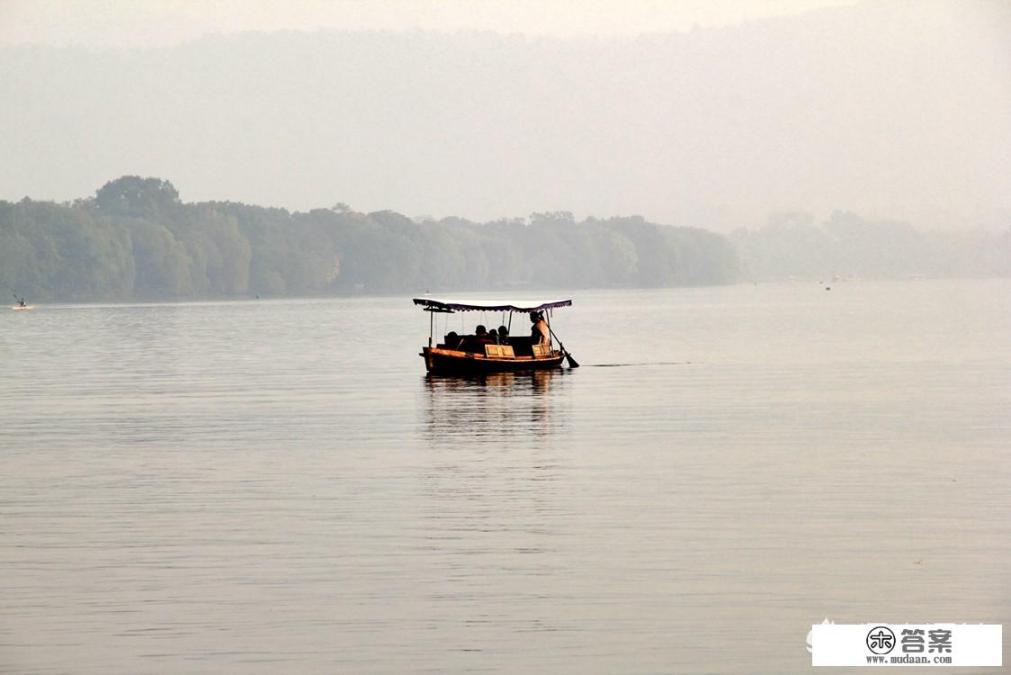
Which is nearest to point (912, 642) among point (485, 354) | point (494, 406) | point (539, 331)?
point (494, 406)

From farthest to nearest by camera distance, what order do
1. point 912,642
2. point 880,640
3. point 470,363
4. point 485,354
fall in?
point 485,354 → point 470,363 → point 880,640 → point 912,642

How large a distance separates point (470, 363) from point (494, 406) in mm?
11770

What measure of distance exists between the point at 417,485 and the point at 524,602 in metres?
10.2

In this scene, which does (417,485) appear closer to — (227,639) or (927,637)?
(227,639)

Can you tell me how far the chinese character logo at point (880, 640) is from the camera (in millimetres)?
17203

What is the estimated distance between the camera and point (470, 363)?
59.0m

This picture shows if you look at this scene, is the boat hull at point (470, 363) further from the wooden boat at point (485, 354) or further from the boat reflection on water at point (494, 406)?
the boat reflection on water at point (494, 406)

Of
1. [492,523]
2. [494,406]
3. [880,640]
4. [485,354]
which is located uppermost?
[485,354]

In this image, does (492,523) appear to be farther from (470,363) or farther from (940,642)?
(470,363)

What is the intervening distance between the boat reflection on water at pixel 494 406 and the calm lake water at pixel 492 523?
0.26 metres

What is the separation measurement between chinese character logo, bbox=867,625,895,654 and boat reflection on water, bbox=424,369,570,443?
20.3 metres

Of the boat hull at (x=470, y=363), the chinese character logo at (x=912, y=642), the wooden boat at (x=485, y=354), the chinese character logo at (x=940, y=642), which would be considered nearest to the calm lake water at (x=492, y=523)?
the chinese character logo at (x=912, y=642)

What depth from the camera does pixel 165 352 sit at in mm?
84188

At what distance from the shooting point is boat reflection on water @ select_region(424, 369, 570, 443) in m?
39.4
